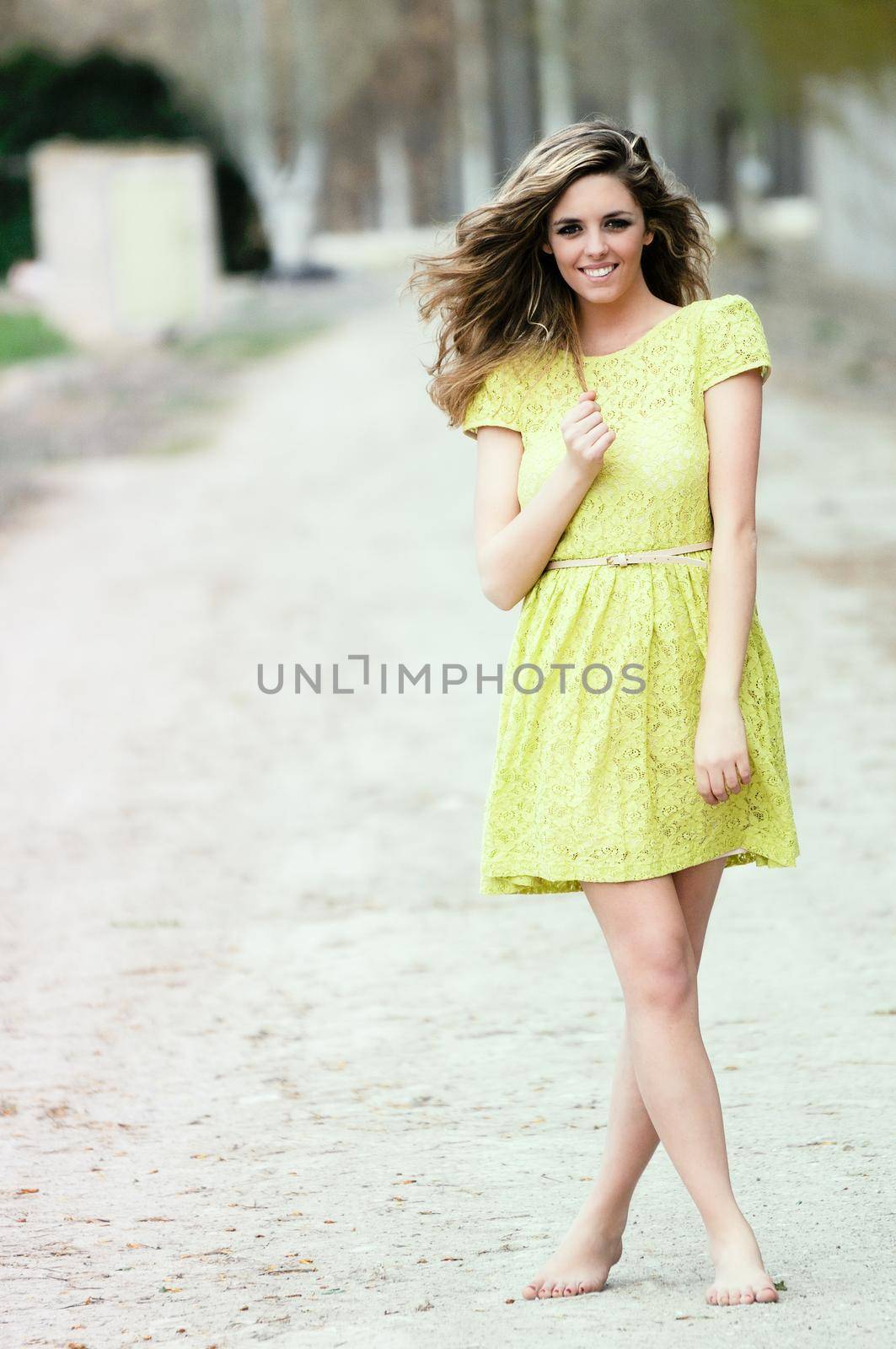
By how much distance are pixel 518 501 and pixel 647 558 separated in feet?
0.76

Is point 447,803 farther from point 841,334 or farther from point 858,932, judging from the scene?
point 841,334

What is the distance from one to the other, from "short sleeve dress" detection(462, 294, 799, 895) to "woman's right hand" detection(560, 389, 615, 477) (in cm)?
9

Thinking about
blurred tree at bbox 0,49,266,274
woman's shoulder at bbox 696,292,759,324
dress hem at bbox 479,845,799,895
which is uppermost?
blurred tree at bbox 0,49,266,274

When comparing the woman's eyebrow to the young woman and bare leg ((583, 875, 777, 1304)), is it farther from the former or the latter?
bare leg ((583, 875, 777, 1304))

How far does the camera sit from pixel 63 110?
27.5m

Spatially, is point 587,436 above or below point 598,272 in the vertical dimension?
below

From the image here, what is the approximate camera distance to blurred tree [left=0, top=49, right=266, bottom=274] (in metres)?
26.2

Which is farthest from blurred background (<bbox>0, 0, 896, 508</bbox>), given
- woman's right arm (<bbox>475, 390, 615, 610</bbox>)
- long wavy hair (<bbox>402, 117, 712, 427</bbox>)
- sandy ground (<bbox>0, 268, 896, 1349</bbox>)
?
woman's right arm (<bbox>475, 390, 615, 610</bbox>)

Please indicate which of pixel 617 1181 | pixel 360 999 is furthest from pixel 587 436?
pixel 360 999

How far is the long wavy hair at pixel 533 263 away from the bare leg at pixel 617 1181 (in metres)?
0.82

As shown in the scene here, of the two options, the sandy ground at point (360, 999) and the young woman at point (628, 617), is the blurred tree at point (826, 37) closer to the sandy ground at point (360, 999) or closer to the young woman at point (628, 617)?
the sandy ground at point (360, 999)

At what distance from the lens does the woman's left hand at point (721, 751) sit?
9.07 ft

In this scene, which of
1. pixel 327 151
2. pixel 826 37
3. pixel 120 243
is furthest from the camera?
pixel 327 151

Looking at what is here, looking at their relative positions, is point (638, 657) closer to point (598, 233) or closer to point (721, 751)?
point (721, 751)
